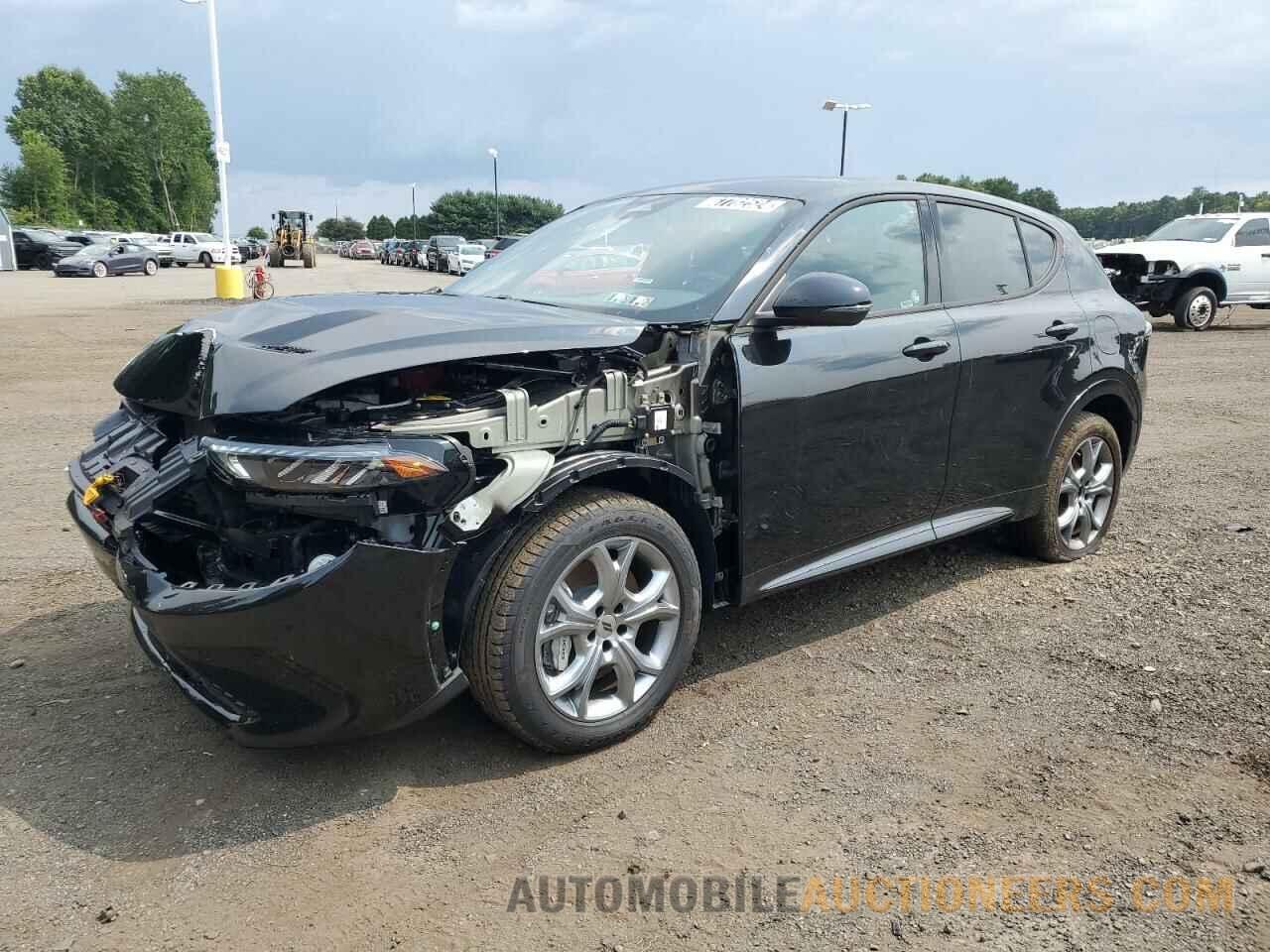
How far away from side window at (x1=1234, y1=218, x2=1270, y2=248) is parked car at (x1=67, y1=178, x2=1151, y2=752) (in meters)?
14.2

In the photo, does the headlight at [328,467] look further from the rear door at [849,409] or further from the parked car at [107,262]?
the parked car at [107,262]

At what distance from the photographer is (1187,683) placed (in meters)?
3.56

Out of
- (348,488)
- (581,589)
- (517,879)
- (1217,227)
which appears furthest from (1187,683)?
(1217,227)

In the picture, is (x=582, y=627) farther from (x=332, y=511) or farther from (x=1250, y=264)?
(x=1250, y=264)

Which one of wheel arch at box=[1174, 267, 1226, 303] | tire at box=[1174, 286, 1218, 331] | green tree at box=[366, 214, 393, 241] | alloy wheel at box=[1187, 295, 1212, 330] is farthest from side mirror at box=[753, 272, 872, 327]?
green tree at box=[366, 214, 393, 241]

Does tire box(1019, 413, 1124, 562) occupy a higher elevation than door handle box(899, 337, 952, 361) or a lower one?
lower

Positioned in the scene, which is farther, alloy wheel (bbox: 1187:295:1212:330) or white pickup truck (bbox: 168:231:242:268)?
white pickup truck (bbox: 168:231:242:268)

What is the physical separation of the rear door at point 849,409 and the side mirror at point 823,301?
0.49 feet

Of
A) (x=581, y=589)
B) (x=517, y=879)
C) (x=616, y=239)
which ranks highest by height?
(x=616, y=239)

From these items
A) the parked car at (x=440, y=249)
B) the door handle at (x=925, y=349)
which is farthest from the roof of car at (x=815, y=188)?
the parked car at (x=440, y=249)

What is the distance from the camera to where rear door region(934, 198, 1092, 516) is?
403cm

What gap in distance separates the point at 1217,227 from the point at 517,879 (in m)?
17.4

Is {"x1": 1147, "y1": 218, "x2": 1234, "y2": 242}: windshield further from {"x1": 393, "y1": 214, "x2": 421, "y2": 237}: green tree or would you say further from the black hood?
{"x1": 393, "y1": 214, "x2": 421, "y2": 237}: green tree

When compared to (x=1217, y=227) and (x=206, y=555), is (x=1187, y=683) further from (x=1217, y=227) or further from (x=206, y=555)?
(x=1217, y=227)
